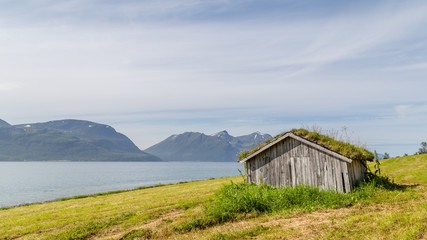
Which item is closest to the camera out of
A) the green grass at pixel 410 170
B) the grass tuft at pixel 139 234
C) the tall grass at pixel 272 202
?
the grass tuft at pixel 139 234

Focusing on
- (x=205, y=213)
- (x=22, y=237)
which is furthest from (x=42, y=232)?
(x=205, y=213)

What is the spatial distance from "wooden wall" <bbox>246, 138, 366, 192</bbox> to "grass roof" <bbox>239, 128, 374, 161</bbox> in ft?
1.90

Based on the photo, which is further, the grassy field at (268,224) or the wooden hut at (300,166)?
the wooden hut at (300,166)

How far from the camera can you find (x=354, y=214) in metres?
14.0

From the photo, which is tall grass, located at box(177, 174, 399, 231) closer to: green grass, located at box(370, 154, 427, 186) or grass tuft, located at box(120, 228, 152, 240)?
grass tuft, located at box(120, 228, 152, 240)

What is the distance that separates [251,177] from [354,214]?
33.1 feet

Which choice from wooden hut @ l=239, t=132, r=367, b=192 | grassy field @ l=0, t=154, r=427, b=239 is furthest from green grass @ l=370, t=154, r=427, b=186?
wooden hut @ l=239, t=132, r=367, b=192

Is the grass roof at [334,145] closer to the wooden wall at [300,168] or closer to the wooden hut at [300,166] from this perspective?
the wooden hut at [300,166]

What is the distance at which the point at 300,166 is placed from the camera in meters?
21.2

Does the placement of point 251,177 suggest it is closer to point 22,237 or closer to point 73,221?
point 73,221

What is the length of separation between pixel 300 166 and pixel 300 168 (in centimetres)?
15

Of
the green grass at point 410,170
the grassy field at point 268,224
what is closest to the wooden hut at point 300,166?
the grassy field at point 268,224

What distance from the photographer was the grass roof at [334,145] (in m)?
19.9

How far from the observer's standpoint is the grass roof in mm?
19939
